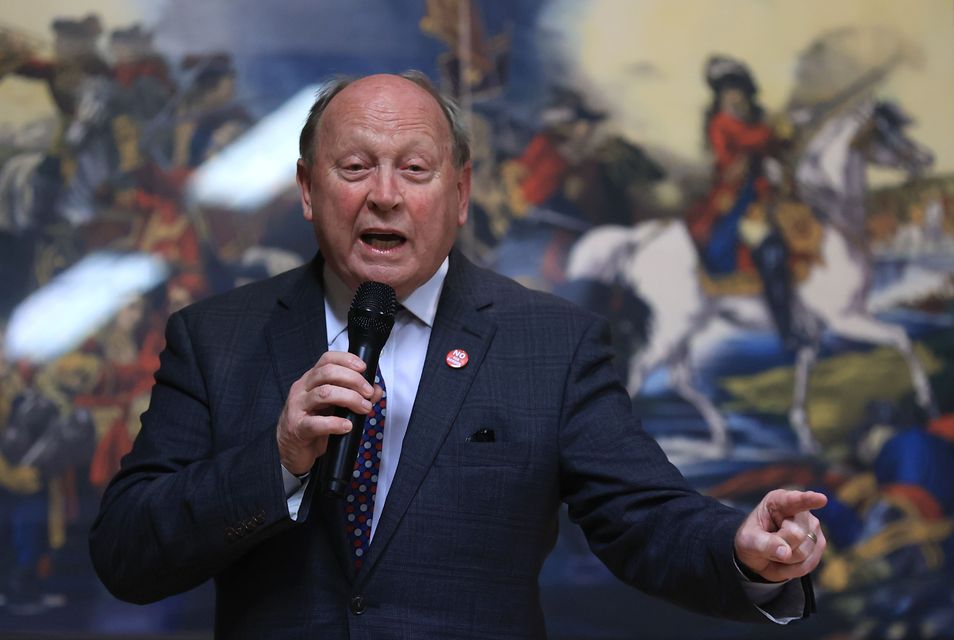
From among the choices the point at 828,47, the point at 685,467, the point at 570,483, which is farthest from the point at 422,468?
the point at 828,47

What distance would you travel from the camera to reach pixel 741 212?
4.32 metres

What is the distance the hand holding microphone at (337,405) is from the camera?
1759mm

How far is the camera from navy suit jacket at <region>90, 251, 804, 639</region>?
2.00 m

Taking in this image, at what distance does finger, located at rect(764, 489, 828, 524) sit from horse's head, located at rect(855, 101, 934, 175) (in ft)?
9.33

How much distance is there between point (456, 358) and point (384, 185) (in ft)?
1.11

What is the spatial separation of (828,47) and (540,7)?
102cm

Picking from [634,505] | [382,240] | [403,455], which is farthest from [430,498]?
[382,240]

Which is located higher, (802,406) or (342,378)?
(802,406)

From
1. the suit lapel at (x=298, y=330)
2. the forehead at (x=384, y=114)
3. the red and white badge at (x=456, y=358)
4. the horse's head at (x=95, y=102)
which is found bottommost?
the red and white badge at (x=456, y=358)

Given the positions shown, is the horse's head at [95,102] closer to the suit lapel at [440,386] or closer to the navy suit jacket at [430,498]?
the navy suit jacket at [430,498]

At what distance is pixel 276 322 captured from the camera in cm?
234

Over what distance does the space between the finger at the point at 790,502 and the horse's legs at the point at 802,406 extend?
8.42 ft

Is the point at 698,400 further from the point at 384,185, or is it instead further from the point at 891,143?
the point at 384,185

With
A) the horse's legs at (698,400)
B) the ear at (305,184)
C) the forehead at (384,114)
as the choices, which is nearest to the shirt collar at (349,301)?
the ear at (305,184)
